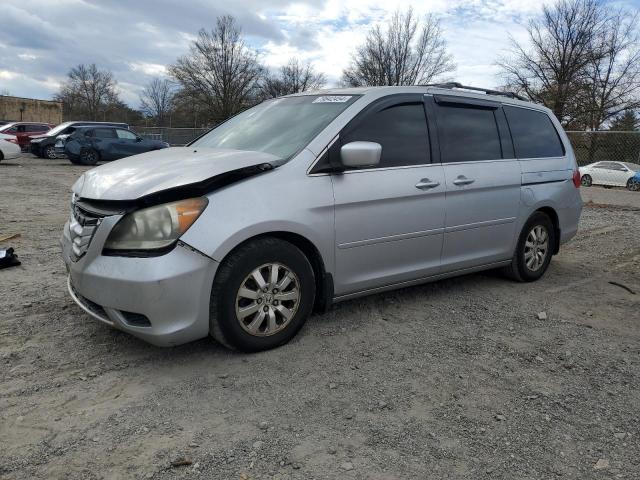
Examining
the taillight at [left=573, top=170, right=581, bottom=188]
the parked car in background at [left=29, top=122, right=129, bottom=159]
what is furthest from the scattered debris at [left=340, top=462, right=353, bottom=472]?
the parked car in background at [left=29, top=122, right=129, bottom=159]

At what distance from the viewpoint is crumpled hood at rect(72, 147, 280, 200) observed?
3051mm

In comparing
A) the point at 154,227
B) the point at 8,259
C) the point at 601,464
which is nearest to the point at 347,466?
the point at 601,464

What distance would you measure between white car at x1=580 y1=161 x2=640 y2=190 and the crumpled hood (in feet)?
75.9

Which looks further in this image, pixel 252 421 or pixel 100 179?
pixel 100 179

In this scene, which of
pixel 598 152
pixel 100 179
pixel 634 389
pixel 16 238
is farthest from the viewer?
pixel 598 152

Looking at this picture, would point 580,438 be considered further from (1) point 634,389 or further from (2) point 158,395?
(2) point 158,395

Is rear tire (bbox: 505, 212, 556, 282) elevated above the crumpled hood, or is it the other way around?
the crumpled hood

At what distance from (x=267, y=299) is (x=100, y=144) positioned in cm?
1959

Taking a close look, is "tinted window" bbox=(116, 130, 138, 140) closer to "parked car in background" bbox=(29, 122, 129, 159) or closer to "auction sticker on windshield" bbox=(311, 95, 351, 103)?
"parked car in background" bbox=(29, 122, 129, 159)

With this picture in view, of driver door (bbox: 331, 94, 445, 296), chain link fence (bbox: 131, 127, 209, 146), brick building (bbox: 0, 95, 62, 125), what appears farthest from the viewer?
brick building (bbox: 0, 95, 62, 125)

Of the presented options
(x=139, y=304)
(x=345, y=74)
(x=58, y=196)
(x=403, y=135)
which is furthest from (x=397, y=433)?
(x=345, y=74)

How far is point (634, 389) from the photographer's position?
3090 mm

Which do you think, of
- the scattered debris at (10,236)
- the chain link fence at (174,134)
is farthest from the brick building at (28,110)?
the scattered debris at (10,236)

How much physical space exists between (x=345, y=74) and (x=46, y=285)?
44.7m
